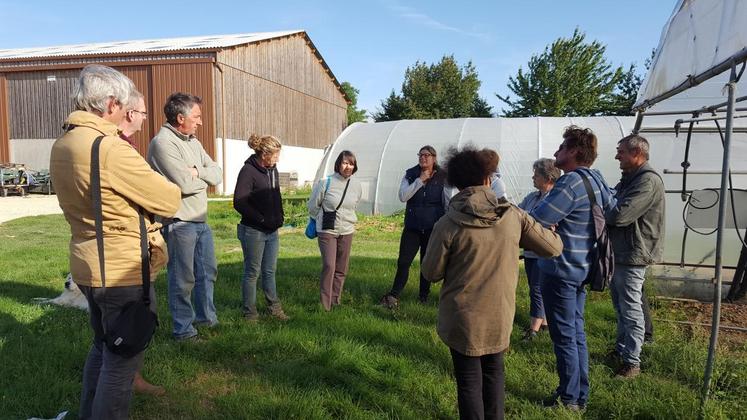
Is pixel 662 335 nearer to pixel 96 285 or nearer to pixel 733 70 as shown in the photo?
pixel 733 70

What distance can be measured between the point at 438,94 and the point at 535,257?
32.6 metres

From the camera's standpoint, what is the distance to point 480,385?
2562 mm

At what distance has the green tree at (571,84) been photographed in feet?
106

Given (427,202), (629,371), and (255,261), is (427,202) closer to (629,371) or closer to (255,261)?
(255,261)

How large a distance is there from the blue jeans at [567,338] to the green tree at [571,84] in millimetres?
31430

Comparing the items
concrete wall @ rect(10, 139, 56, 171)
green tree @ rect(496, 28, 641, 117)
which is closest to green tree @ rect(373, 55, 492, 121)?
green tree @ rect(496, 28, 641, 117)

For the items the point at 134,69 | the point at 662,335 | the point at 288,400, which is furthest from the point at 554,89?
the point at 288,400

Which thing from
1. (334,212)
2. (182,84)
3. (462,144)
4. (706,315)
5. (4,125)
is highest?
(182,84)

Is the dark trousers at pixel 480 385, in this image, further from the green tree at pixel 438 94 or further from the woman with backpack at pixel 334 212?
→ the green tree at pixel 438 94

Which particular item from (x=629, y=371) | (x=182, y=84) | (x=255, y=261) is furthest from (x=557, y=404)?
(x=182, y=84)

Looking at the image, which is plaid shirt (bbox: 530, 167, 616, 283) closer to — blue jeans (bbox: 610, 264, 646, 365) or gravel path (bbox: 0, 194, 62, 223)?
blue jeans (bbox: 610, 264, 646, 365)

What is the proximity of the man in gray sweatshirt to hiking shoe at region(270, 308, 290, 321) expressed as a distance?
879 mm

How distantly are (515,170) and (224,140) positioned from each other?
1452cm

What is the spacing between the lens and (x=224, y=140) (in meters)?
23.2
